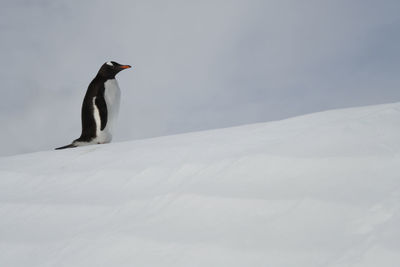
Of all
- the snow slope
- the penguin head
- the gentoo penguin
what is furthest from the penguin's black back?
the snow slope

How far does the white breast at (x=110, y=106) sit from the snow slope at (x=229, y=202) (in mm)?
2724

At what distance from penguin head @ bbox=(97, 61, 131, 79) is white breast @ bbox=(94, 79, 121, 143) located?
8 cm

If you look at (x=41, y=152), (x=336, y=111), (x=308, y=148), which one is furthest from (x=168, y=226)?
(x=41, y=152)

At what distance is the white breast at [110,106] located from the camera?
427 cm

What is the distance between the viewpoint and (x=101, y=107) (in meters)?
4.25

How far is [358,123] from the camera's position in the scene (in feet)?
4.47

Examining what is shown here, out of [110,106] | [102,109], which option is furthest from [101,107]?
[110,106]

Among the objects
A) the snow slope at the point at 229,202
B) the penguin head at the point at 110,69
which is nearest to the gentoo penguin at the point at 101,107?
the penguin head at the point at 110,69

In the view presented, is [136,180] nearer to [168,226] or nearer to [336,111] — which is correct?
[168,226]

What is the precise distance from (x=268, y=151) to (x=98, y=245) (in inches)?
21.9

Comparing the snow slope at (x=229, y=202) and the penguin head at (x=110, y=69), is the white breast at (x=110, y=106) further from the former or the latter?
the snow slope at (x=229, y=202)

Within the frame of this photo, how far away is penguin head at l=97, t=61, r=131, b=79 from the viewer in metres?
4.55

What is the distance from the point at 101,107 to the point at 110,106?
0.17 m

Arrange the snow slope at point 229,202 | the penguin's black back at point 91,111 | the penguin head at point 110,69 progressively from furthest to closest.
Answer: the penguin head at point 110,69
the penguin's black back at point 91,111
the snow slope at point 229,202
